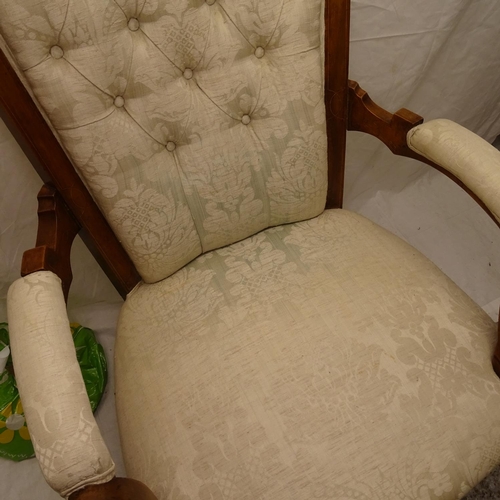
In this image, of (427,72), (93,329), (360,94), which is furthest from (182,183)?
(427,72)

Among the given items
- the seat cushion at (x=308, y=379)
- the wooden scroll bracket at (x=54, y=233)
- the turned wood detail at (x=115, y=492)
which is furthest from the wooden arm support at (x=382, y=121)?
the turned wood detail at (x=115, y=492)

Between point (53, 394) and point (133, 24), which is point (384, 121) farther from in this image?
point (53, 394)

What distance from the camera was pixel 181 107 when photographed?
62 centimetres

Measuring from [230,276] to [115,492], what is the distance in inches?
14.5

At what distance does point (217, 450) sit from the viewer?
574 mm

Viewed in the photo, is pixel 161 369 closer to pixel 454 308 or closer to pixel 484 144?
pixel 454 308

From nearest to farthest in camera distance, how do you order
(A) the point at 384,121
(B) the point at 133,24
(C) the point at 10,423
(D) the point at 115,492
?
1. (D) the point at 115,492
2. (B) the point at 133,24
3. (A) the point at 384,121
4. (C) the point at 10,423

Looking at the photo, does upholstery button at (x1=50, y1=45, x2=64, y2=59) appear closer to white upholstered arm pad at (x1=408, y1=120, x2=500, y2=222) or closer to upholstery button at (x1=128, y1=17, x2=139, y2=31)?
upholstery button at (x1=128, y1=17, x2=139, y2=31)

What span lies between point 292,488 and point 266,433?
68mm

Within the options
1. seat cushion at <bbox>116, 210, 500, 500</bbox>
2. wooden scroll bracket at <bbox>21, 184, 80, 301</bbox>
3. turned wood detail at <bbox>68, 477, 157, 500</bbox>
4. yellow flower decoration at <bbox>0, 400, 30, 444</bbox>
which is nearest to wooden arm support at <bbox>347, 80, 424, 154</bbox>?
seat cushion at <bbox>116, 210, 500, 500</bbox>

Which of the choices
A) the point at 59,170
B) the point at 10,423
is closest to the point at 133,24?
the point at 59,170

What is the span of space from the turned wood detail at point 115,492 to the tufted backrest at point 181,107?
0.35 meters

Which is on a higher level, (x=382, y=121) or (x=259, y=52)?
(x=259, y=52)

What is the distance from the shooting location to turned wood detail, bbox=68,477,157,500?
42 cm
